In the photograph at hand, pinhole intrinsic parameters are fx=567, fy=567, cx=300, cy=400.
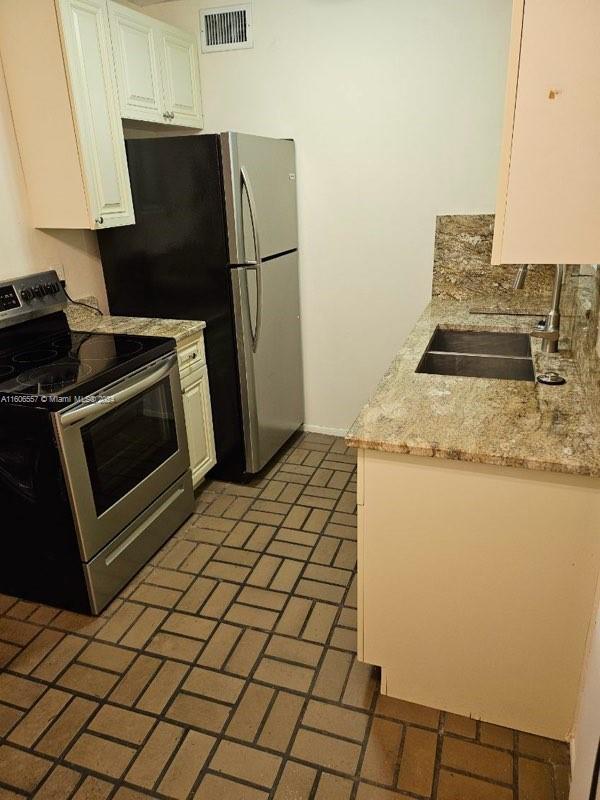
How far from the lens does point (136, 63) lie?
2631mm

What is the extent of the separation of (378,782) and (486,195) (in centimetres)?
262

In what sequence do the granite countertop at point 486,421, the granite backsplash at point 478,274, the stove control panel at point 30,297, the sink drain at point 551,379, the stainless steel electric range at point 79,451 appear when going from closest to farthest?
the granite countertop at point 486,421, the sink drain at point 551,379, the stainless steel electric range at point 79,451, the stove control panel at point 30,297, the granite backsplash at point 478,274

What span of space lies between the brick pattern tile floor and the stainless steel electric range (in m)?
0.16

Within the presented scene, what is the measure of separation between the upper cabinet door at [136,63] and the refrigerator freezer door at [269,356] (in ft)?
2.93

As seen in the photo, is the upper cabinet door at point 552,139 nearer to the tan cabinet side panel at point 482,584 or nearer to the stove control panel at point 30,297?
the tan cabinet side panel at point 482,584

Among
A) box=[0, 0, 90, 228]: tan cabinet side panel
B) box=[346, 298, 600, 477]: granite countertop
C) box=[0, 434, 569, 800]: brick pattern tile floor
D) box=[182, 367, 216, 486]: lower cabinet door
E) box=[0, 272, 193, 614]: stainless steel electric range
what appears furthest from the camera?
box=[182, 367, 216, 486]: lower cabinet door

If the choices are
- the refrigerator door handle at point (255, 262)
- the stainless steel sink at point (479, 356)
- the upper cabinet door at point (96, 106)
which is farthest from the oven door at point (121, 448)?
the stainless steel sink at point (479, 356)

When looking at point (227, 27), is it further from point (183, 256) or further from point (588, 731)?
point (588, 731)

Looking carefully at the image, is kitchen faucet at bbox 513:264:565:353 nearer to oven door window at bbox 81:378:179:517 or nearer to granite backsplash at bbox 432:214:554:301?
granite backsplash at bbox 432:214:554:301

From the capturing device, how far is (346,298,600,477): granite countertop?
1.40 metres

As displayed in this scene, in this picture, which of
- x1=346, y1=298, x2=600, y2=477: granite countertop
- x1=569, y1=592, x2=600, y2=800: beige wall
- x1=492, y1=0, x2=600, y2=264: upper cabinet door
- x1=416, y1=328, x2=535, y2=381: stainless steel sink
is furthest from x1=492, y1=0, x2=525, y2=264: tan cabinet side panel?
x1=569, y1=592, x2=600, y2=800: beige wall

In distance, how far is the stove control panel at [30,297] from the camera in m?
2.40

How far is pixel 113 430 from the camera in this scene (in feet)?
7.10

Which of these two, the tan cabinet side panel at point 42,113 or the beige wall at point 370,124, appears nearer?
the tan cabinet side panel at point 42,113
